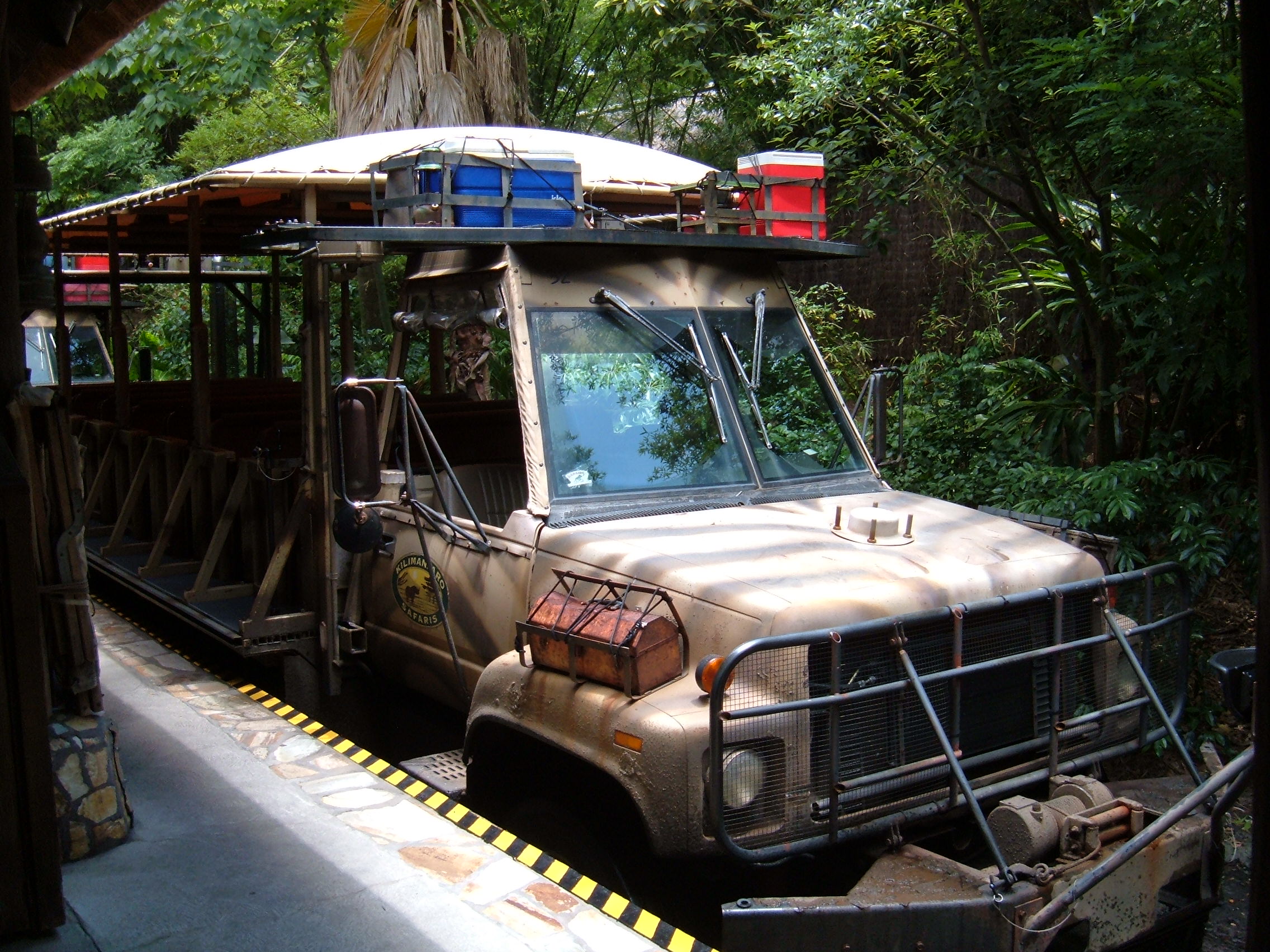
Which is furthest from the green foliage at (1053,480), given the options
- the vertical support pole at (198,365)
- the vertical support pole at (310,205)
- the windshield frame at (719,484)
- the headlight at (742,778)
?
the vertical support pole at (198,365)

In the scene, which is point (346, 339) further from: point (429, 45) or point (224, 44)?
point (224, 44)

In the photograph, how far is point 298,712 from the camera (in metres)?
5.66

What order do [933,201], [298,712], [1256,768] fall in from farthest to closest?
1. [933,201]
2. [298,712]
3. [1256,768]

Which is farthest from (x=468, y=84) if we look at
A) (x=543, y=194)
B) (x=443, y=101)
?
(x=543, y=194)

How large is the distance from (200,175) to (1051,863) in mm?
5202

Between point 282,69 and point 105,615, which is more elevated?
point 282,69

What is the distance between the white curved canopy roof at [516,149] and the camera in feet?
22.4

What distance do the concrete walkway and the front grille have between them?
60 centimetres

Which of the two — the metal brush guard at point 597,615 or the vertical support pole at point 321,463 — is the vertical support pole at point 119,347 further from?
the metal brush guard at point 597,615

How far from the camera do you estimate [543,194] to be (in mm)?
5465

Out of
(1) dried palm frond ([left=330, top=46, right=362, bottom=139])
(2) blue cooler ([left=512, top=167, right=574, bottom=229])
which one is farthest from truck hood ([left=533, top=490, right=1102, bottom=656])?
(1) dried palm frond ([left=330, top=46, right=362, bottom=139])

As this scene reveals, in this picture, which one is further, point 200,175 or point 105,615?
point 105,615

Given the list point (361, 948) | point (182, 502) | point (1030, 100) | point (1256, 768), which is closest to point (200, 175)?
point (182, 502)

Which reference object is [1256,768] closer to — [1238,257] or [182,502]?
[1238,257]
